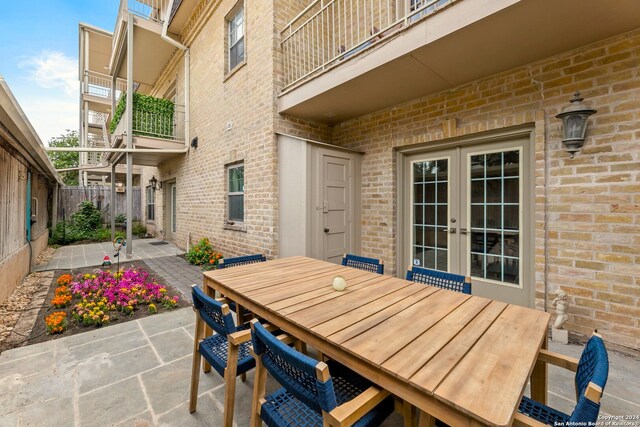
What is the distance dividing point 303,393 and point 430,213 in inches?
140

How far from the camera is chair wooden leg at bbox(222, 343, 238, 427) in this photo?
5.22 ft

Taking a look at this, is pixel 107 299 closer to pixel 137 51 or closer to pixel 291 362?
pixel 291 362

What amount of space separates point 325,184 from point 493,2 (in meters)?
2.83

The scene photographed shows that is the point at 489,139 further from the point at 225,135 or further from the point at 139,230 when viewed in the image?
the point at 139,230

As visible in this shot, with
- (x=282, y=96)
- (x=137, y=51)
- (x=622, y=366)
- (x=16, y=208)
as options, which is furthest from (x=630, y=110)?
(x=137, y=51)

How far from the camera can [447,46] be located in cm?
276

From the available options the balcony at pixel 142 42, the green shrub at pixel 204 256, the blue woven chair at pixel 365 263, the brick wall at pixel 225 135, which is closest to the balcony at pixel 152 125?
the brick wall at pixel 225 135

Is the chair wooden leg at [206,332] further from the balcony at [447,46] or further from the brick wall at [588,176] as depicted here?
the brick wall at [588,176]

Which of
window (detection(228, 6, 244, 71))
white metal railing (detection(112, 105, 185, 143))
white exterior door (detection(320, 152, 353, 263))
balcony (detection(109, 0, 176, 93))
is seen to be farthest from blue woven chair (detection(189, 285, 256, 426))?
balcony (detection(109, 0, 176, 93))

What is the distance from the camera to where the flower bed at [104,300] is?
3207 millimetres

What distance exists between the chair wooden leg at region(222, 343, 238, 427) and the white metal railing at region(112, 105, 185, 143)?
24.5 ft

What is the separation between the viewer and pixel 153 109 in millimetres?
7609

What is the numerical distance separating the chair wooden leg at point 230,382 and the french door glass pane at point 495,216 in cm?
333

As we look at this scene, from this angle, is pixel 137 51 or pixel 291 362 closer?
pixel 291 362
